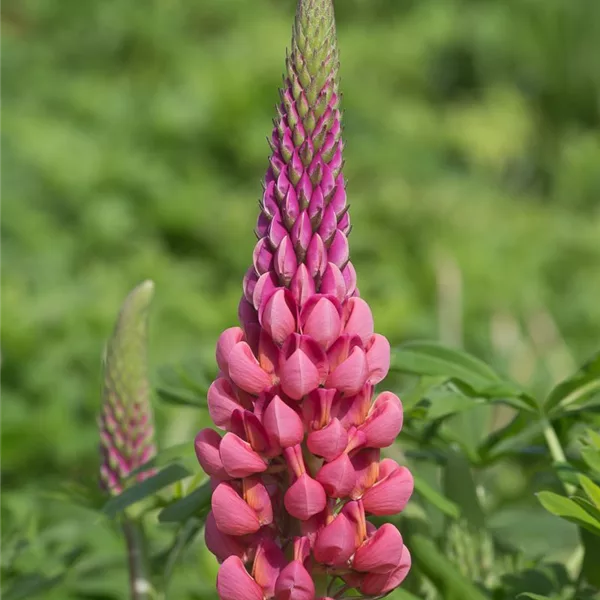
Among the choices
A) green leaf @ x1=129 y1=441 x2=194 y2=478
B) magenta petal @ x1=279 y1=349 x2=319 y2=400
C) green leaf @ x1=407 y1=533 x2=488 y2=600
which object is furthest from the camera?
green leaf @ x1=129 y1=441 x2=194 y2=478

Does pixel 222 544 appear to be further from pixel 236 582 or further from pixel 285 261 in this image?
pixel 285 261

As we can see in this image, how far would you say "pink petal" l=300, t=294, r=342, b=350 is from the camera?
3.44 ft

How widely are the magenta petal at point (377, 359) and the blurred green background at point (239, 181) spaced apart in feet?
2.54

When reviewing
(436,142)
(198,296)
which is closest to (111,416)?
(198,296)

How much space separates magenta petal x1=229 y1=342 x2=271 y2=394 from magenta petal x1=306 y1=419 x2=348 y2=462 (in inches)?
2.5

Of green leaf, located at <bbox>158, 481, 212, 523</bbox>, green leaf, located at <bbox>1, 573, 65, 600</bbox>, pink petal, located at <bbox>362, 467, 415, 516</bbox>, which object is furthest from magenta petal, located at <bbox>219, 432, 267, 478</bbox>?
green leaf, located at <bbox>1, 573, 65, 600</bbox>

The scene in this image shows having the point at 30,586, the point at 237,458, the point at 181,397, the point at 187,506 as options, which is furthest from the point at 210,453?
the point at 30,586

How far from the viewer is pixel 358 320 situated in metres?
1.08

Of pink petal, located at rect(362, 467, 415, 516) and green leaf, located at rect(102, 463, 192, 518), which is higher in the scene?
pink petal, located at rect(362, 467, 415, 516)

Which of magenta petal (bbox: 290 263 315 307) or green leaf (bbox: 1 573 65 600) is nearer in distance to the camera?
magenta petal (bbox: 290 263 315 307)

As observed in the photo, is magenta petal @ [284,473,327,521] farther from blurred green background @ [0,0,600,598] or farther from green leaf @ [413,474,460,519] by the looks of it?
blurred green background @ [0,0,600,598]

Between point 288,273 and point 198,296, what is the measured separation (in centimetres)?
337

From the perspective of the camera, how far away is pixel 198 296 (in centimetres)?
443

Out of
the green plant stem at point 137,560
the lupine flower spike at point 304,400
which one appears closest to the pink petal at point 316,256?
the lupine flower spike at point 304,400
